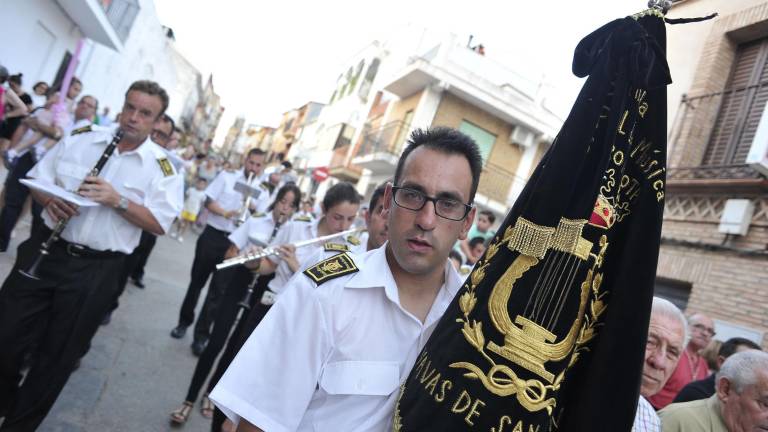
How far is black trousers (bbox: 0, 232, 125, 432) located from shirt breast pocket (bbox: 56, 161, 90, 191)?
1.18 feet

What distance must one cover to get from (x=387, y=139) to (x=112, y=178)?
21920mm

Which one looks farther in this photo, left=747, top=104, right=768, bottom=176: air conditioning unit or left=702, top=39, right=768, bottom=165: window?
left=702, top=39, right=768, bottom=165: window

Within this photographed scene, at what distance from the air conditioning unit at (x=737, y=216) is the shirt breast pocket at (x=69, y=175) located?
7950 millimetres

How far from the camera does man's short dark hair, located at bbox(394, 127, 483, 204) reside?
6.22 ft

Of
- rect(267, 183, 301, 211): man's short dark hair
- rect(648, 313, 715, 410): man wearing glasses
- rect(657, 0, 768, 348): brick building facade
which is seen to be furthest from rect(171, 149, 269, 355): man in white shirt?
rect(657, 0, 768, 348): brick building facade

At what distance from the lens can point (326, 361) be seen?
173cm

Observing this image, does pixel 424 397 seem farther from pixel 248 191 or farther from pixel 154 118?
pixel 248 191

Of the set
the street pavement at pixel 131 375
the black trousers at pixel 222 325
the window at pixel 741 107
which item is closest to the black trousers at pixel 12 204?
the street pavement at pixel 131 375

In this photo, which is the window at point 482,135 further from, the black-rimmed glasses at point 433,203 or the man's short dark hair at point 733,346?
the black-rimmed glasses at point 433,203

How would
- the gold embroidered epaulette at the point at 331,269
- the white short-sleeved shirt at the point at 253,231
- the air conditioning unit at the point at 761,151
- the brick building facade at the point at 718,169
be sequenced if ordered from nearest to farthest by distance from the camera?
the gold embroidered epaulette at the point at 331,269 < the white short-sleeved shirt at the point at 253,231 < the air conditioning unit at the point at 761,151 < the brick building facade at the point at 718,169

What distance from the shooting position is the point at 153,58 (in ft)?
88.0

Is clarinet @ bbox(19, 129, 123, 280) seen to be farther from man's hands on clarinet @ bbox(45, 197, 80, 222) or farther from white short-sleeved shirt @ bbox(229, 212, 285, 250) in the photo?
white short-sleeved shirt @ bbox(229, 212, 285, 250)

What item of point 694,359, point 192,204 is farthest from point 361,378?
point 192,204

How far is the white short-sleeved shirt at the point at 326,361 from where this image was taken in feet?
5.46
